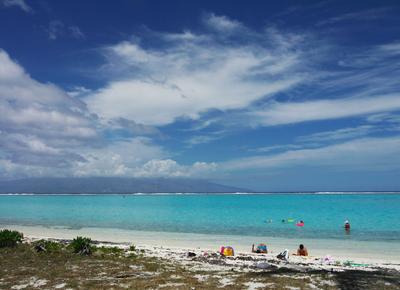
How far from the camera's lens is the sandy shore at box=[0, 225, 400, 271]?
20.9 meters

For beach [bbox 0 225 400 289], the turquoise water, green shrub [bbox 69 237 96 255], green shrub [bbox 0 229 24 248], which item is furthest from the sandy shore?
green shrub [bbox 0 229 24 248]

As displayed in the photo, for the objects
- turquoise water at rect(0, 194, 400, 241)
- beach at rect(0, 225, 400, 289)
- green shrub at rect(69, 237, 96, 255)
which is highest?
turquoise water at rect(0, 194, 400, 241)

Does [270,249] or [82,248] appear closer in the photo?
[82,248]

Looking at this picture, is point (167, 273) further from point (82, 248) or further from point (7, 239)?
point (7, 239)

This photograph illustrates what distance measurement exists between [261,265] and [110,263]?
7165 mm

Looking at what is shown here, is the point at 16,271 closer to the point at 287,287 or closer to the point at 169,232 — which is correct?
the point at 287,287

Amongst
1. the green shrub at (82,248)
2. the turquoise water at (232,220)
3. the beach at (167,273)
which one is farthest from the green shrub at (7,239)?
the turquoise water at (232,220)

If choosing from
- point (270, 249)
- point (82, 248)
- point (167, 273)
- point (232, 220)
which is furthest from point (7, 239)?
point (232, 220)

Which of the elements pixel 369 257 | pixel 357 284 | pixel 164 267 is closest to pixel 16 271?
pixel 164 267

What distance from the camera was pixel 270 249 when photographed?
28531 mm

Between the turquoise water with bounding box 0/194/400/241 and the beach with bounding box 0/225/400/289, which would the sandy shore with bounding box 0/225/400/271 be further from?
the turquoise water with bounding box 0/194/400/241

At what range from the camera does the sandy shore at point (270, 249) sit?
20.9 meters

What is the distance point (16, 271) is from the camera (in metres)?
15.5

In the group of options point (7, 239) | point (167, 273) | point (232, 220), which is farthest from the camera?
point (232, 220)
